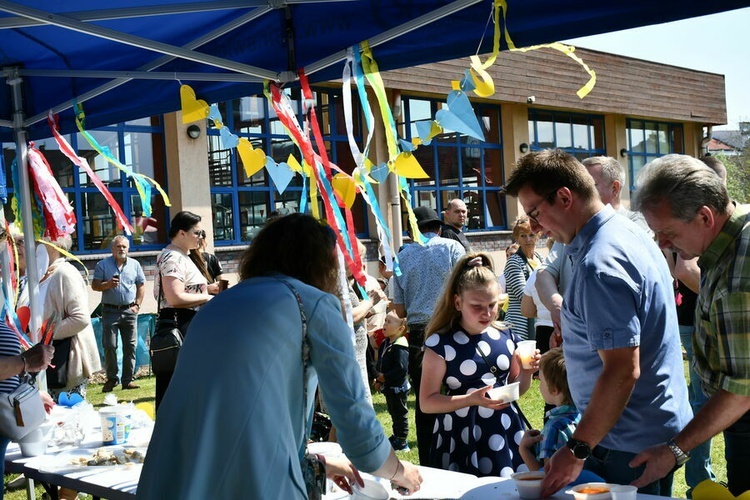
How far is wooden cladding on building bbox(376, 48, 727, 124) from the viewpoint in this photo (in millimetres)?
14398

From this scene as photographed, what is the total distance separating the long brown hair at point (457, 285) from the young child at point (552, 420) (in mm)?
596

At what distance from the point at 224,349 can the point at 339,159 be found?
39.5ft

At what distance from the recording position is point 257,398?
6.47ft

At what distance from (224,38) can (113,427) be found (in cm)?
185

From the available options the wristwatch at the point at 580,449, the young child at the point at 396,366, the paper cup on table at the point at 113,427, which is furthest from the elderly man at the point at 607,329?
the young child at the point at 396,366

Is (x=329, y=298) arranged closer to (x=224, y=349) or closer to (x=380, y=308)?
(x=224, y=349)

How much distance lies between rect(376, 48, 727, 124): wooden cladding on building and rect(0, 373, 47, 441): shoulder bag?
10487 mm

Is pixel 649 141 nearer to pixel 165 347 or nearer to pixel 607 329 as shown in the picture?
pixel 165 347

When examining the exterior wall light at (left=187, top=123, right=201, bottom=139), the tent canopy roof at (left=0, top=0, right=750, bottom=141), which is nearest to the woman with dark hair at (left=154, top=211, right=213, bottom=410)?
the tent canopy roof at (left=0, top=0, right=750, bottom=141)

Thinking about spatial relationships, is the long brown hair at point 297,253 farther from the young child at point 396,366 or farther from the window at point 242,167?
the window at point 242,167

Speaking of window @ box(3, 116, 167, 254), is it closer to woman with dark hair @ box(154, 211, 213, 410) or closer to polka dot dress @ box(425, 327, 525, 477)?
woman with dark hair @ box(154, 211, 213, 410)

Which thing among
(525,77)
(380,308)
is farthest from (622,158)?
(380,308)

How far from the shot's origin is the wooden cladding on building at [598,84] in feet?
47.2

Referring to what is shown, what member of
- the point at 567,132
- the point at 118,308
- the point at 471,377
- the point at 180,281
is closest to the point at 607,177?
the point at 471,377
